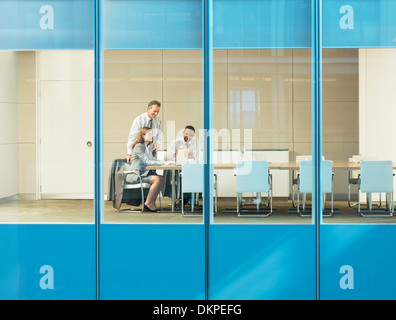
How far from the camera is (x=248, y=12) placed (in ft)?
22.7

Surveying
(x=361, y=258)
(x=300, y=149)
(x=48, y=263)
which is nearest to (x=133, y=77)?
(x=300, y=149)

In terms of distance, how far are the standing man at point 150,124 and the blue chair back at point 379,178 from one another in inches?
84.3

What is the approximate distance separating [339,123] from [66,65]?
2851mm

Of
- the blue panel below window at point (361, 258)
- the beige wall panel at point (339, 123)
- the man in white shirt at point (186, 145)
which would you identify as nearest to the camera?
the blue panel below window at point (361, 258)

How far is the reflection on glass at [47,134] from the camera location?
23.0ft

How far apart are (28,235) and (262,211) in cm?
242

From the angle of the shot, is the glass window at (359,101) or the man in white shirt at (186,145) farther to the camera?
the man in white shirt at (186,145)

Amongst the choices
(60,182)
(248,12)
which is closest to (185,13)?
(248,12)

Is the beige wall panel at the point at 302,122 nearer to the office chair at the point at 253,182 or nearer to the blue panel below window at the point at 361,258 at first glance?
the office chair at the point at 253,182

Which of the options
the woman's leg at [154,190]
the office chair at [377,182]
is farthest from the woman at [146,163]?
the office chair at [377,182]

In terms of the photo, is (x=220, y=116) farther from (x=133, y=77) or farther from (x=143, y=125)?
(x=133, y=77)

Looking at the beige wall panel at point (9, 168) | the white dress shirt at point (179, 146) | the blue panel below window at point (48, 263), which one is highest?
the white dress shirt at point (179, 146)

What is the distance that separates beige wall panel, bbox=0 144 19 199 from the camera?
7059 mm

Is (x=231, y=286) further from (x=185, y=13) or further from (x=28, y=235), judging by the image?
(x=185, y=13)
